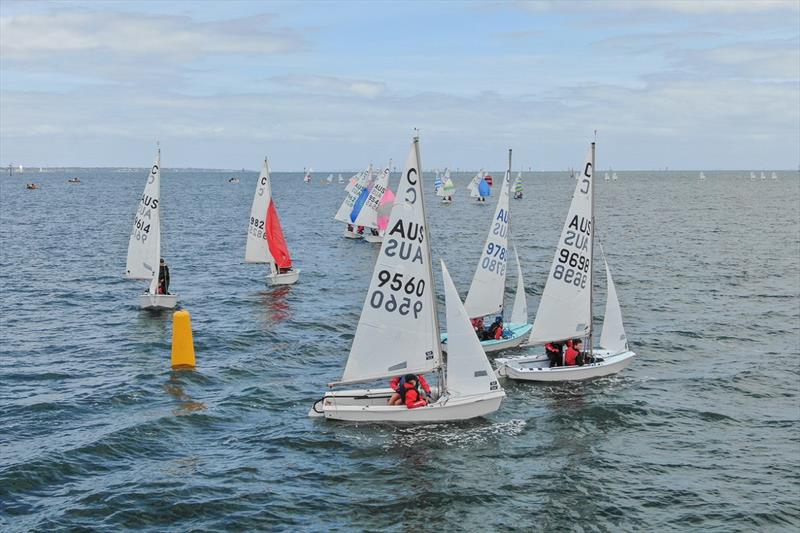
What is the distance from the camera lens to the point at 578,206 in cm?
3166

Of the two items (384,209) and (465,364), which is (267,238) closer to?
(384,209)

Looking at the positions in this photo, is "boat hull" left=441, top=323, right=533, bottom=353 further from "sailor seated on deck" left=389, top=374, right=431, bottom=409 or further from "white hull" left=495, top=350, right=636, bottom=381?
"sailor seated on deck" left=389, top=374, right=431, bottom=409

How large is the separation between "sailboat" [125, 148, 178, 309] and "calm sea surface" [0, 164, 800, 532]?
1.79m

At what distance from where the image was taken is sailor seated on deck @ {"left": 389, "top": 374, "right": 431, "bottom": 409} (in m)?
26.4

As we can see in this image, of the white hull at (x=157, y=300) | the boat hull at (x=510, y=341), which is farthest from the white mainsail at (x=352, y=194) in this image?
the boat hull at (x=510, y=341)

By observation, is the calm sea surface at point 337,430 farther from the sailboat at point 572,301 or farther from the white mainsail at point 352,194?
the white mainsail at point 352,194

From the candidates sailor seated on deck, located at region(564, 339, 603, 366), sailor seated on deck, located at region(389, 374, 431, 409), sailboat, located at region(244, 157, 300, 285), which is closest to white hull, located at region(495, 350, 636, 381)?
sailor seated on deck, located at region(564, 339, 603, 366)

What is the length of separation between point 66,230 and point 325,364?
6733cm

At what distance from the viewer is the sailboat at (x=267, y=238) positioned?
51062 mm

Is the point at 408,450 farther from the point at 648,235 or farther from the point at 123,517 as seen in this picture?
the point at 648,235

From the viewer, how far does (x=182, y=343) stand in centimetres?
3275

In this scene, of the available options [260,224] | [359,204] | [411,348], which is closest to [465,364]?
[411,348]

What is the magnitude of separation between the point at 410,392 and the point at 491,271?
11.9 meters

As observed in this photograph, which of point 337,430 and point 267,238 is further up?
point 267,238
